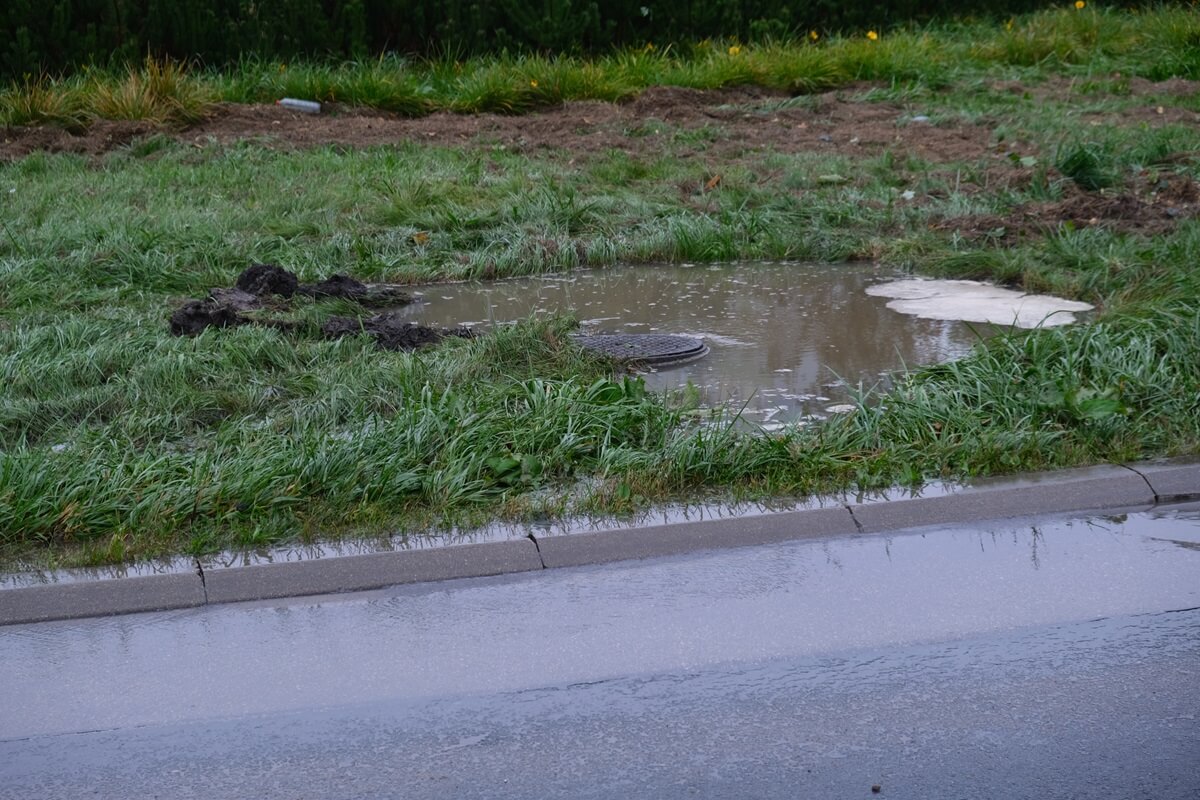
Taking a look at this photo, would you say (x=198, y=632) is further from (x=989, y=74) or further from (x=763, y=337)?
(x=989, y=74)

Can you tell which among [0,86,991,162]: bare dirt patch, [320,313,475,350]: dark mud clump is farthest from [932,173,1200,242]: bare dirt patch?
[320,313,475,350]: dark mud clump

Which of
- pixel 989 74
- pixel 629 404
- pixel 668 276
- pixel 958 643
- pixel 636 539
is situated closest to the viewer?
pixel 958 643

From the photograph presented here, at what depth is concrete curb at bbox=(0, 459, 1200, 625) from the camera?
4602 mm

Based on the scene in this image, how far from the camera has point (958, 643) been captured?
4316mm

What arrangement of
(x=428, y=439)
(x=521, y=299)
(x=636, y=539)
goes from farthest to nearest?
(x=521, y=299), (x=428, y=439), (x=636, y=539)

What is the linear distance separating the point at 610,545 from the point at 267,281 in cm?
382

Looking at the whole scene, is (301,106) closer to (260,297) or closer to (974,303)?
(260,297)

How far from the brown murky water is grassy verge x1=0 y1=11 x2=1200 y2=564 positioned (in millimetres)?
334

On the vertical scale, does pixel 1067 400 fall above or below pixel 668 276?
above

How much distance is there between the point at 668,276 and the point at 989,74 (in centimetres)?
799

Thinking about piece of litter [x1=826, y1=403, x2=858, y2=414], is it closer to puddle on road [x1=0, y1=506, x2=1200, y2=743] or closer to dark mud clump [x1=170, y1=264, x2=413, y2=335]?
puddle on road [x1=0, y1=506, x2=1200, y2=743]

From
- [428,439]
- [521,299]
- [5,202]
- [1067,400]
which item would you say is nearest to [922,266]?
[521,299]

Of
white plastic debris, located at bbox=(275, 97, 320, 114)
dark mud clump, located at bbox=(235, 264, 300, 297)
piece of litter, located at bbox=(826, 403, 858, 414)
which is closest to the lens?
piece of litter, located at bbox=(826, 403, 858, 414)

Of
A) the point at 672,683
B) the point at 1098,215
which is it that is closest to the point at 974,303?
the point at 1098,215
